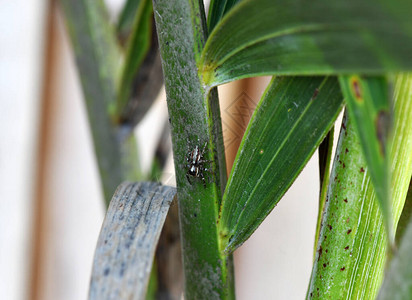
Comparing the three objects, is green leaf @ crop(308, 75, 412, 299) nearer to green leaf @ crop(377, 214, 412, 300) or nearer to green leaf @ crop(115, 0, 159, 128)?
green leaf @ crop(377, 214, 412, 300)

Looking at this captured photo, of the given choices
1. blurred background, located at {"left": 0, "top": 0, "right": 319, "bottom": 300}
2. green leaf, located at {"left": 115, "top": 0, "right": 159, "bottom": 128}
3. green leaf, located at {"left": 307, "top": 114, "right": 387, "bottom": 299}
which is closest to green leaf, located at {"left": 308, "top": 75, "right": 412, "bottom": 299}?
green leaf, located at {"left": 307, "top": 114, "right": 387, "bottom": 299}

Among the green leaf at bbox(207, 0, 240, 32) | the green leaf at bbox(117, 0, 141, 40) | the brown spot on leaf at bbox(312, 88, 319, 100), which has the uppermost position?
the green leaf at bbox(117, 0, 141, 40)

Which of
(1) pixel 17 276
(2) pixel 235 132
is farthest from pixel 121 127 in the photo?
(1) pixel 17 276

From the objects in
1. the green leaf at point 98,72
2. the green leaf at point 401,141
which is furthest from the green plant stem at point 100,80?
the green leaf at point 401,141

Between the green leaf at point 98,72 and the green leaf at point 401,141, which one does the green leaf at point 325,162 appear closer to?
the green leaf at point 401,141

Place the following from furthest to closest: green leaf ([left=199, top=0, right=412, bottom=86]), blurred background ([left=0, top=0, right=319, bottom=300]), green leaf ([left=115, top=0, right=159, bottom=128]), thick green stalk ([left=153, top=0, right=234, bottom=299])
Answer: blurred background ([left=0, top=0, right=319, bottom=300]) < green leaf ([left=115, top=0, right=159, bottom=128]) < thick green stalk ([left=153, top=0, right=234, bottom=299]) < green leaf ([left=199, top=0, right=412, bottom=86])

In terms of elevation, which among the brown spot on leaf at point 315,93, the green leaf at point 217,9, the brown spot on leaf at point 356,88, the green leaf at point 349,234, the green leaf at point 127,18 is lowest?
the green leaf at point 349,234
